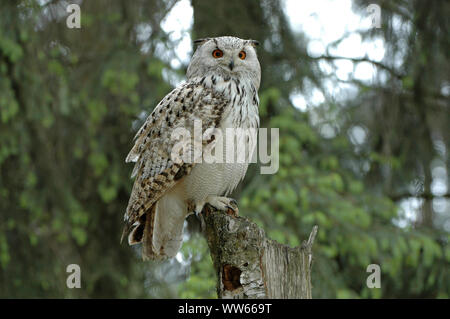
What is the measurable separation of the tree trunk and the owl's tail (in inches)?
36.2

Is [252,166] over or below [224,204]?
over

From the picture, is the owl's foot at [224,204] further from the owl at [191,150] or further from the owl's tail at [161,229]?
the owl's tail at [161,229]

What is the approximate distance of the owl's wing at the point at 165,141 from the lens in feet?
11.5

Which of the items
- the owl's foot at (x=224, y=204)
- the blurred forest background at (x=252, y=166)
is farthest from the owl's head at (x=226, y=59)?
the blurred forest background at (x=252, y=166)

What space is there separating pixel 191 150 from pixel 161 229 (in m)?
0.56

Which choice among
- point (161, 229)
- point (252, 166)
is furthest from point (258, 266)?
point (252, 166)

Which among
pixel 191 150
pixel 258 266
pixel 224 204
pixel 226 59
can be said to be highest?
A: pixel 226 59

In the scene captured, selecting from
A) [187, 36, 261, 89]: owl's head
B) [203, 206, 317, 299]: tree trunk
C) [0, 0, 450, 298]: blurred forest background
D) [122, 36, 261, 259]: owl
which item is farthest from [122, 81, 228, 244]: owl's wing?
[0, 0, 450, 298]: blurred forest background

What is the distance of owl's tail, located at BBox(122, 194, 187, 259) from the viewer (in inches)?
141

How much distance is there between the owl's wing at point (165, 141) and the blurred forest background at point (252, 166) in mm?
1711

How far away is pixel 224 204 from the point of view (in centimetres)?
361

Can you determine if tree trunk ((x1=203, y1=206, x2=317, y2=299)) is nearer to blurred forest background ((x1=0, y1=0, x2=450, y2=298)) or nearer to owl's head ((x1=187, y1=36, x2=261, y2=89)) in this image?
owl's head ((x1=187, y1=36, x2=261, y2=89))

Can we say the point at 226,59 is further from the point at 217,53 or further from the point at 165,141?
the point at 165,141
